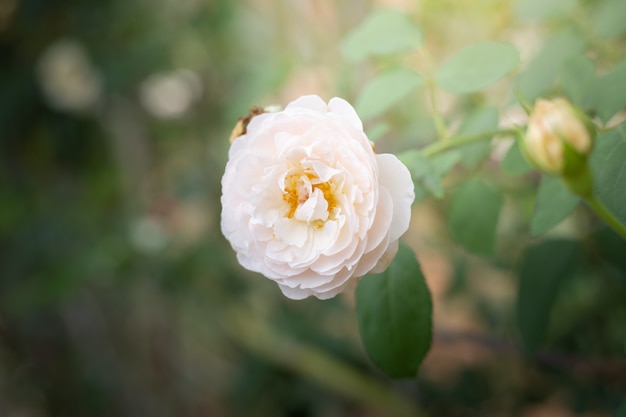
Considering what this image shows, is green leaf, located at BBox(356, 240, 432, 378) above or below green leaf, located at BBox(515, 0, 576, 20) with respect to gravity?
below

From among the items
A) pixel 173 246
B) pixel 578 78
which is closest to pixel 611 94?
pixel 578 78

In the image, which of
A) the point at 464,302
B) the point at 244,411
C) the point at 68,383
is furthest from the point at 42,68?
the point at 464,302

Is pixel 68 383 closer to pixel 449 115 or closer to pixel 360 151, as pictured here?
pixel 449 115

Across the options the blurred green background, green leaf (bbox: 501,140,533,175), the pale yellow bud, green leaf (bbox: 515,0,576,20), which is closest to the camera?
the pale yellow bud

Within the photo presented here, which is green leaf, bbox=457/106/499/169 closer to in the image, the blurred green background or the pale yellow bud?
the pale yellow bud

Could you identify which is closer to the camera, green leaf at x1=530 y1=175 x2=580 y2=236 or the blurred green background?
green leaf at x1=530 y1=175 x2=580 y2=236

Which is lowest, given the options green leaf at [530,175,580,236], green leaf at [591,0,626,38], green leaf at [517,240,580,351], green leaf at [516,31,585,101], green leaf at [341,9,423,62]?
green leaf at [517,240,580,351]

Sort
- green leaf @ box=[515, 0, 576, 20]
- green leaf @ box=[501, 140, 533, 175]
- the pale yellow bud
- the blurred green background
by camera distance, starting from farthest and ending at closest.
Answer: the blurred green background, green leaf @ box=[515, 0, 576, 20], green leaf @ box=[501, 140, 533, 175], the pale yellow bud

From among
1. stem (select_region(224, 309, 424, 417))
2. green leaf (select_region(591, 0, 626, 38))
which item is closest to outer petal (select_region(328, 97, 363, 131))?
green leaf (select_region(591, 0, 626, 38))
